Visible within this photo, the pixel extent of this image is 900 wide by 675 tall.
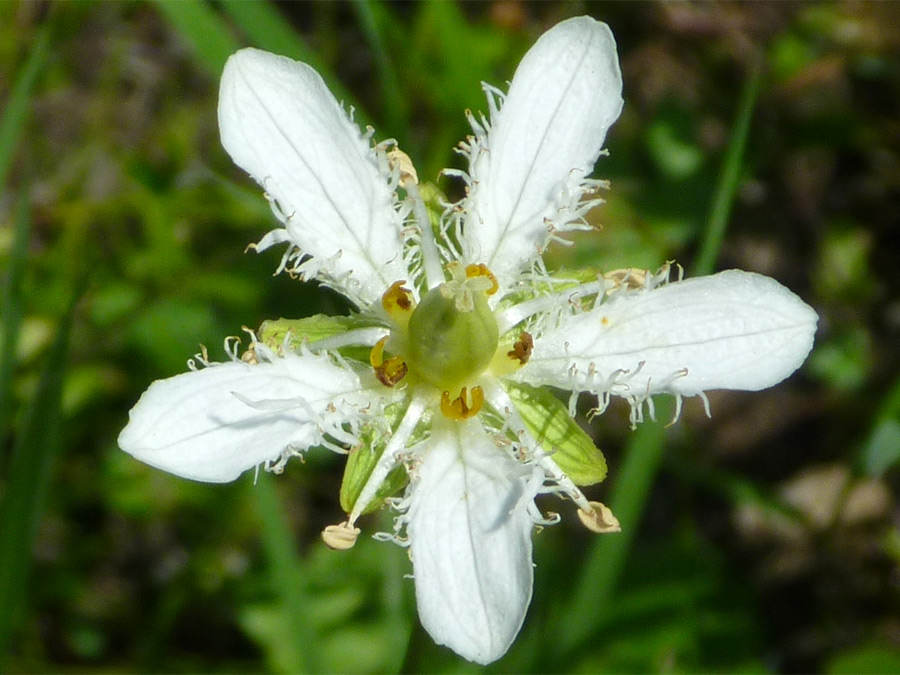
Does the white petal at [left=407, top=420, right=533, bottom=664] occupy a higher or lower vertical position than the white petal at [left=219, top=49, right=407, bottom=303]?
lower

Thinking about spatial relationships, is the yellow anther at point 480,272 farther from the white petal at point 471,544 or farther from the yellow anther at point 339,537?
the yellow anther at point 339,537

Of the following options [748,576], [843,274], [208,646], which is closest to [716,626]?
[748,576]

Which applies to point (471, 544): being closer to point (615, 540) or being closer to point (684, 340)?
point (684, 340)

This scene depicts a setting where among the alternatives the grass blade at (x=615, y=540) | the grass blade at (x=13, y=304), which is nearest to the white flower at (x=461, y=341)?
the grass blade at (x=615, y=540)

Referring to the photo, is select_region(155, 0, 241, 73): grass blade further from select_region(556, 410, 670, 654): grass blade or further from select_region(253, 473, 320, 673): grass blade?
select_region(556, 410, 670, 654): grass blade

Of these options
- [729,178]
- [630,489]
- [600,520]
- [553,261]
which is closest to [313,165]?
[600,520]

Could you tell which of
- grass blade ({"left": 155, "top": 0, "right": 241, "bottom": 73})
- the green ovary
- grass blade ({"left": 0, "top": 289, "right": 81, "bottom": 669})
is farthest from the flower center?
grass blade ({"left": 155, "top": 0, "right": 241, "bottom": 73})

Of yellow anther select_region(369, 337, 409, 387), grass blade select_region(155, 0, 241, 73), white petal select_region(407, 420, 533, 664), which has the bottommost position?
white petal select_region(407, 420, 533, 664)
